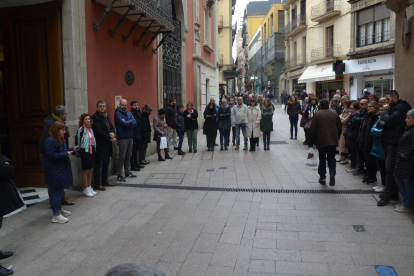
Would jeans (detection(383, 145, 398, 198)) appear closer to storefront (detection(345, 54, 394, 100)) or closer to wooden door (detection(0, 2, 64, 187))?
wooden door (detection(0, 2, 64, 187))

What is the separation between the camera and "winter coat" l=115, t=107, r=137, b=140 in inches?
330

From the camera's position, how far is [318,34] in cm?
3130

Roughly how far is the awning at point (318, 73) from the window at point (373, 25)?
126 inches

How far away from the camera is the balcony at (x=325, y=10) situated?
1102 inches

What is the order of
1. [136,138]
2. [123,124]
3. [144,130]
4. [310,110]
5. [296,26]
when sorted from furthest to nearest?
1. [296,26]
2. [310,110]
3. [144,130]
4. [136,138]
5. [123,124]

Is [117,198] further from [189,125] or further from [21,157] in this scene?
[189,125]

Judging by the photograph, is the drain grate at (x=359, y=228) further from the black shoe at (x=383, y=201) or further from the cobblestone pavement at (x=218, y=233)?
the black shoe at (x=383, y=201)

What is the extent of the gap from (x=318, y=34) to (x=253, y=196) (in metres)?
27.6

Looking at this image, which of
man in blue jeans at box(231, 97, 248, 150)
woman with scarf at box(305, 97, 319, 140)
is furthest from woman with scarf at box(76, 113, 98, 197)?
woman with scarf at box(305, 97, 319, 140)

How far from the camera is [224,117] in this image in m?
12.6

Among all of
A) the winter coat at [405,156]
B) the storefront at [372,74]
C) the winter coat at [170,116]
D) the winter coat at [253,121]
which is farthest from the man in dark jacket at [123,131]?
the storefront at [372,74]

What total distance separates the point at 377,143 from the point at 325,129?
3.38ft

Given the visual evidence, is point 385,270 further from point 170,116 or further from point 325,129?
point 170,116

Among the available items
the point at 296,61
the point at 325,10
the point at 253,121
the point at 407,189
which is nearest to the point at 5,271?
the point at 407,189
